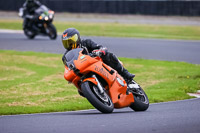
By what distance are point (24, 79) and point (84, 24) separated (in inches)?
928

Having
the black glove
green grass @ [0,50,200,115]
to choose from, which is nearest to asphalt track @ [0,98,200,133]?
the black glove

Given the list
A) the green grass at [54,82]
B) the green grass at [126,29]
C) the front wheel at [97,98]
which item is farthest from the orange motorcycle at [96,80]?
the green grass at [126,29]

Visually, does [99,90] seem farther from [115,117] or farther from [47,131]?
[47,131]

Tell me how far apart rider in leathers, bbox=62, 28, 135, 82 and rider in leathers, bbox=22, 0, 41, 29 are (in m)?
15.9

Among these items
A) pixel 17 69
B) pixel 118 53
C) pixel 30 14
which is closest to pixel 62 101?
pixel 17 69

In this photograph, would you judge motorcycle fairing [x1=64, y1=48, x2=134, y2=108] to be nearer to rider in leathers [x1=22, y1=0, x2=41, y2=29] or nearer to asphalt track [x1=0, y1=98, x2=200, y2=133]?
asphalt track [x1=0, y1=98, x2=200, y2=133]

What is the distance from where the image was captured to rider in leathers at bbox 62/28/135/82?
281 inches

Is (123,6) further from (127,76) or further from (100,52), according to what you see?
(100,52)

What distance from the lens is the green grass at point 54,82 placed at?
27.9 ft

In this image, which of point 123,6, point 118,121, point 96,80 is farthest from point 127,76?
point 123,6

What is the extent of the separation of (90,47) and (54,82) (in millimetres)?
4231

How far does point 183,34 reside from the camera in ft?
97.0

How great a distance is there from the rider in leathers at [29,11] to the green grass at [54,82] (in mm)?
5549

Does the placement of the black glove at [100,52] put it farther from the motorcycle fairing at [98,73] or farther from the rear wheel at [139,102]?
the rear wheel at [139,102]
